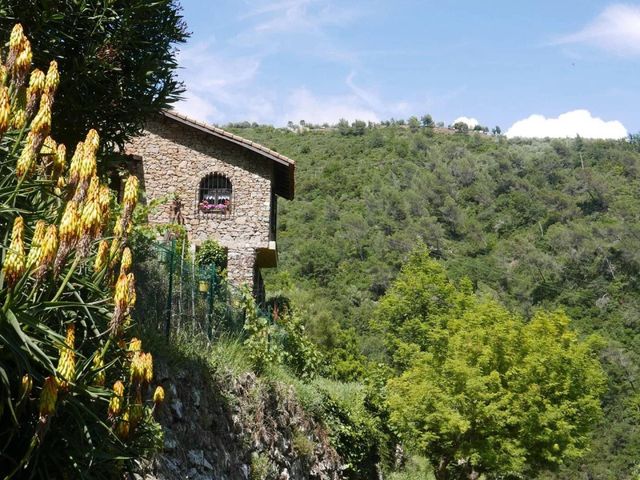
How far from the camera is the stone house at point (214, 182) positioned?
78.2ft

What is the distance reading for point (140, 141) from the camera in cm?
2412

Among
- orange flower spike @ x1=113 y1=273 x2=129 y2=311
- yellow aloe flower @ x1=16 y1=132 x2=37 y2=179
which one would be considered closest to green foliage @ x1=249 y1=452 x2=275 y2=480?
orange flower spike @ x1=113 y1=273 x2=129 y2=311

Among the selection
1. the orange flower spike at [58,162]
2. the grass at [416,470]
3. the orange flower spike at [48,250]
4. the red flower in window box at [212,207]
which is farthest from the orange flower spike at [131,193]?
the grass at [416,470]

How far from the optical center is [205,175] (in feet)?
79.5

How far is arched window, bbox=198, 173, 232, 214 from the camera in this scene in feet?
78.6

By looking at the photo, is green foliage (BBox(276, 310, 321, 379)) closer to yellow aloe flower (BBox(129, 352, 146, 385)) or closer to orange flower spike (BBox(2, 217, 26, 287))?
yellow aloe flower (BBox(129, 352, 146, 385))

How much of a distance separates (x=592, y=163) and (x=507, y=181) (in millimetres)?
15206

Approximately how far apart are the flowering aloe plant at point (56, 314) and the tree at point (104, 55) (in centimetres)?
284

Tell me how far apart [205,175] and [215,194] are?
665mm

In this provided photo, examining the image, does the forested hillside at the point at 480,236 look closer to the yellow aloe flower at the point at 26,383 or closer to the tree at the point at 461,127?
A: the tree at the point at 461,127

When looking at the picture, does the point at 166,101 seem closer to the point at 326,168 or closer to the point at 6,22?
the point at 6,22

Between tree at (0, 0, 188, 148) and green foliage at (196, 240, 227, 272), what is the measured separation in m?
12.3

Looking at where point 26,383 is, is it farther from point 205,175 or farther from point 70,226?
point 205,175

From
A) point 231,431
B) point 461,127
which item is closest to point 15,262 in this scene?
point 231,431
